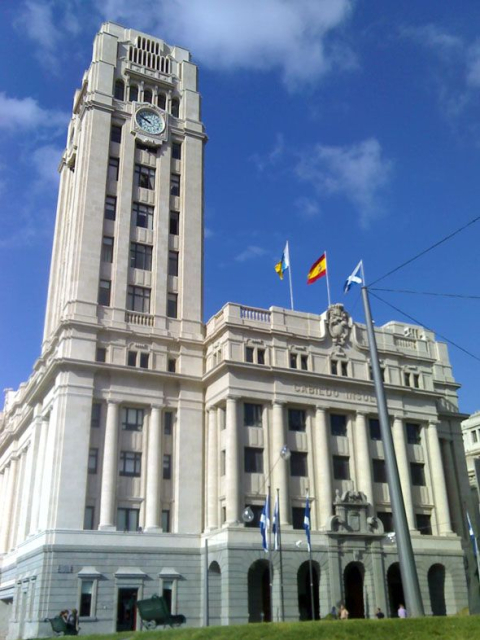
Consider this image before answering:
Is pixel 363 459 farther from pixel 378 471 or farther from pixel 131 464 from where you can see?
pixel 131 464

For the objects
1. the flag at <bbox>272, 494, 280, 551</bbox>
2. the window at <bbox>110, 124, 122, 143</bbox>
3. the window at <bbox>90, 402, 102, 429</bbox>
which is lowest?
the flag at <bbox>272, 494, 280, 551</bbox>

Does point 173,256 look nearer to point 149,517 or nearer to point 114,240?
point 114,240

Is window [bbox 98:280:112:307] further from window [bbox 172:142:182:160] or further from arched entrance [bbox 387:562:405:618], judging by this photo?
arched entrance [bbox 387:562:405:618]

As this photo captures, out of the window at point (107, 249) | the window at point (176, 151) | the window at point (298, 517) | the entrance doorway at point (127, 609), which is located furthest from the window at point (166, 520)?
the window at point (176, 151)

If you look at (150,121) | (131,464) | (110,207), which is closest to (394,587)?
(131,464)

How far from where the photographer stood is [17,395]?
88.6 m

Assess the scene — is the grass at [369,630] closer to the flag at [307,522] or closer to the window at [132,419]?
the flag at [307,522]

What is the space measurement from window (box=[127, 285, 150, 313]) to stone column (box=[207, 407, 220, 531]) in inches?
476

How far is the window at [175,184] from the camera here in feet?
242

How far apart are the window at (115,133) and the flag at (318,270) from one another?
82.3 ft

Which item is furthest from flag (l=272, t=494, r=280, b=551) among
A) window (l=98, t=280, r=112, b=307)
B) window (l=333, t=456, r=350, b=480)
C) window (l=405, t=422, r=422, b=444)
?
window (l=98, t=280, r=112, b=307)

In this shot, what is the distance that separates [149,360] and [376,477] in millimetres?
23796

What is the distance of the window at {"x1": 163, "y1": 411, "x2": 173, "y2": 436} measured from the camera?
2468 inches

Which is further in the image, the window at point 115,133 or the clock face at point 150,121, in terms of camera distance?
the clock face at point 150,121
